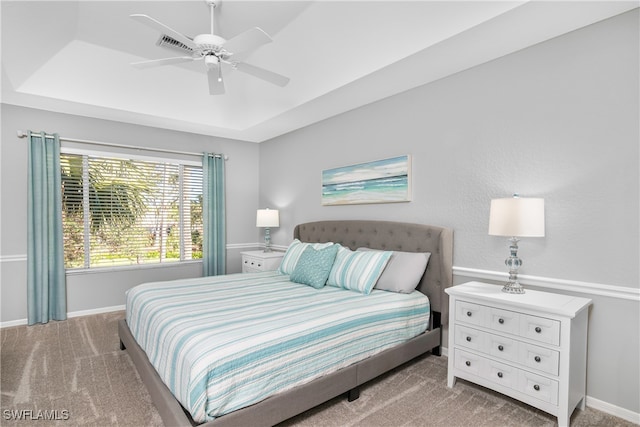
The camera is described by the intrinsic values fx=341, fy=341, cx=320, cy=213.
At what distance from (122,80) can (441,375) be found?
4.41 m

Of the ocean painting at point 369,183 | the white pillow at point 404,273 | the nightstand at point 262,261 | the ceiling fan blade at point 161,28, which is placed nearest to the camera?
the ceiling fan blade at point 161,28

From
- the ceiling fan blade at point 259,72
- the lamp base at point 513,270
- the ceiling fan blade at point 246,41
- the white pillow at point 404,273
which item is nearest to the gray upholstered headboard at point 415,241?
the white pillow at point 404,273

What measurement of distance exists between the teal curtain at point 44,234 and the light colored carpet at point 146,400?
965 mm

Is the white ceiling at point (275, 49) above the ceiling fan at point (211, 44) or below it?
above

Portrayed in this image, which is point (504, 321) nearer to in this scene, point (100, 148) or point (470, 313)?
point (470, 313)

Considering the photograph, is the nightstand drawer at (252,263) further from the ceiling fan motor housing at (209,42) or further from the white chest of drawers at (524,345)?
the ceiling fan motor housing at (209,42)

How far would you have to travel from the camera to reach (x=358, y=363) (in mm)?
2285

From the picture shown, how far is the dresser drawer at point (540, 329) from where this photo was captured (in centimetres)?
199

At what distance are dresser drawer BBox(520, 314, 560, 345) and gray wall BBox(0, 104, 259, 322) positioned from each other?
423cm

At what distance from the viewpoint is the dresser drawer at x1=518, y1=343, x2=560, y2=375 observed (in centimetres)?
199

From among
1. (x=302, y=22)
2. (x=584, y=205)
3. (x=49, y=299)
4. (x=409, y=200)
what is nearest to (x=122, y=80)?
(x=302, y=22)

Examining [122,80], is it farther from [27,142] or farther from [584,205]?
[584,205]

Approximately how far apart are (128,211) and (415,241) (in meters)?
3.73

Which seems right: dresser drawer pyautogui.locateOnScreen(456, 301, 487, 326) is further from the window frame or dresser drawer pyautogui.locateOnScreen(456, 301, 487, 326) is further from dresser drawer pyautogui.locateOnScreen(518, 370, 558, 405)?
the window frame
